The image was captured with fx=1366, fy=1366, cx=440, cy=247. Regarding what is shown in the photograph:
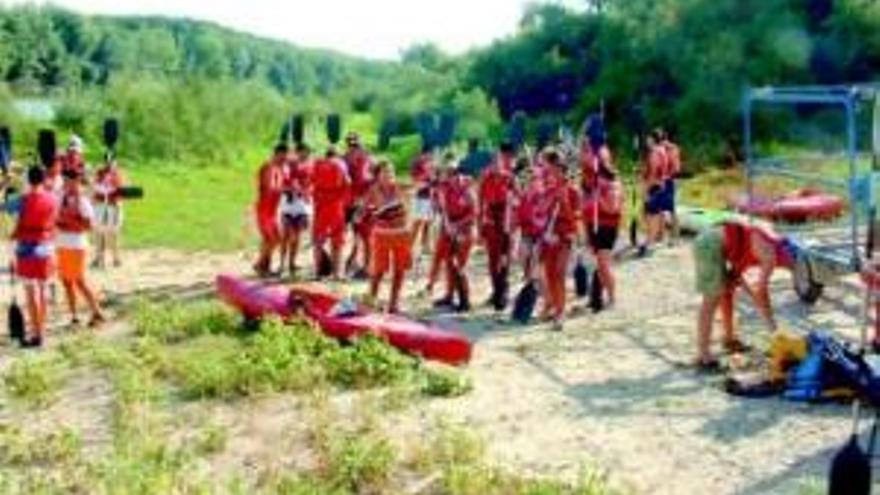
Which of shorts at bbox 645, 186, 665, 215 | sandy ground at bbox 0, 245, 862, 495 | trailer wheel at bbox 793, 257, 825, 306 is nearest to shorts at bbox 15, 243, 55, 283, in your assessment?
sandy ground at bbox 0, 245, 862, 495

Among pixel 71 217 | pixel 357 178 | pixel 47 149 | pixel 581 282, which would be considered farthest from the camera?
pixel 357 178

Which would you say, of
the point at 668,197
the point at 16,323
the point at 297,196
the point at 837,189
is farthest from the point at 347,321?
the point at 668,197

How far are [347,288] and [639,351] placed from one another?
4571 millimetres

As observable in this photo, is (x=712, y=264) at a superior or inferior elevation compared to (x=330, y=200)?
inferior

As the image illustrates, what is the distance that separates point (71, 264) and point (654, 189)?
7906mm

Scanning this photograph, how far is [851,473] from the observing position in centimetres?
662

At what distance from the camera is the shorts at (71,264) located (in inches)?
520

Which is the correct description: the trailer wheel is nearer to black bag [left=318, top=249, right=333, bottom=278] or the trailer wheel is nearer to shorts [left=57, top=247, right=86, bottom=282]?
black bag [left=318, top=249, right=333, bottom=278]

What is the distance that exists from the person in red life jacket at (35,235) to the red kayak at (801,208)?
8.22 m

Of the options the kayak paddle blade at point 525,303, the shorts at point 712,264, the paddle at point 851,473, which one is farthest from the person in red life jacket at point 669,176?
the paddle at point 851,473

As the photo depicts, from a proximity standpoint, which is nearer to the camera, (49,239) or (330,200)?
(49,239)

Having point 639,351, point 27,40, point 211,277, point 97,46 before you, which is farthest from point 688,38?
point 97,46

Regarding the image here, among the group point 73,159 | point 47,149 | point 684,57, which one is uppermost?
point 684,57

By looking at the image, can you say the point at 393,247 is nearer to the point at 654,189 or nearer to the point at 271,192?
the point at 271,192
